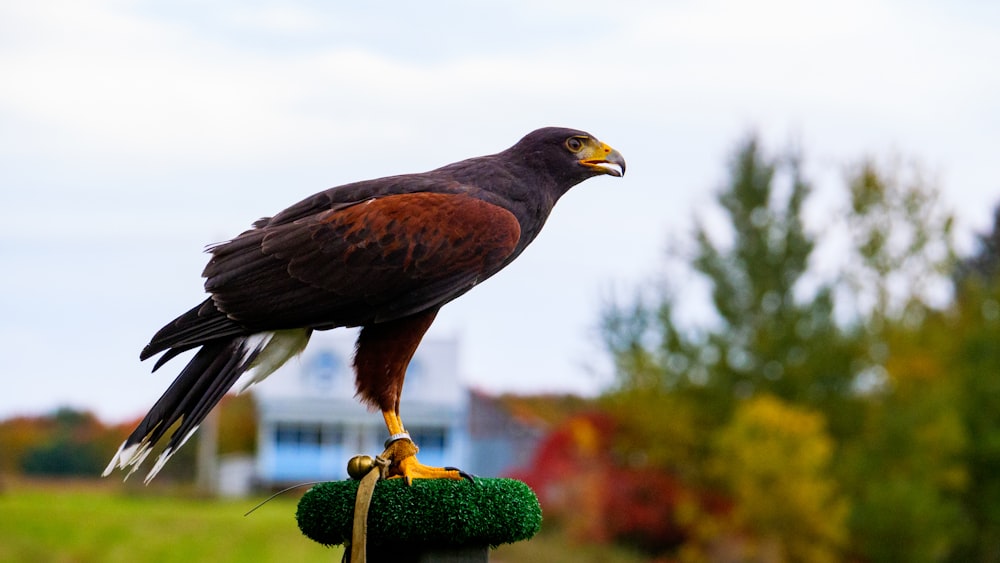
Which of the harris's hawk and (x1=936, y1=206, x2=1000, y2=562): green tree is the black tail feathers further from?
(x1=936, y1=206, x2=1000, y2=562): green tree

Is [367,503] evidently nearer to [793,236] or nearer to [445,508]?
[445,508]

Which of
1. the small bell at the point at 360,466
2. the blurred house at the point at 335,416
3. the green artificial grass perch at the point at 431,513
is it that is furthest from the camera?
the blurred house at the point at 335,416

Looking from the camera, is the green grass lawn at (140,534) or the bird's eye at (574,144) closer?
the bird's eye at (574,144)

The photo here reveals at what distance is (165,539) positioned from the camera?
2525cm

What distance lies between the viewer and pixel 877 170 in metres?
36.4

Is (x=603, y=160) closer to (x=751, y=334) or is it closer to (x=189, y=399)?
(x=189, y=399)

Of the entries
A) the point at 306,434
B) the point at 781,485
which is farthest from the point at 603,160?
the point at 306,434

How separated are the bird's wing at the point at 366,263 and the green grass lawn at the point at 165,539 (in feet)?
Result: 61.4

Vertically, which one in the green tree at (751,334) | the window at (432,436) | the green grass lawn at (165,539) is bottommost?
the window at (432,436)

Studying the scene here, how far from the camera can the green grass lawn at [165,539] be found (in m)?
24.0

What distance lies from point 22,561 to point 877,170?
86.3 ft

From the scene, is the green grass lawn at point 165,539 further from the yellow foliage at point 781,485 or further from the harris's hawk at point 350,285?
the harris's hawk at point 350,285

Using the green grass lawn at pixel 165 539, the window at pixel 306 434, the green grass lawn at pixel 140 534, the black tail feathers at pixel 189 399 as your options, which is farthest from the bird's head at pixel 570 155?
the window at pixel 306 434

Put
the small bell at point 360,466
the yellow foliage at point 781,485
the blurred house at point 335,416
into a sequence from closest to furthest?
1. the small bell at point 360,466
2. the yellow foliage at point 781,485
3. the blurred house at point 335,416
